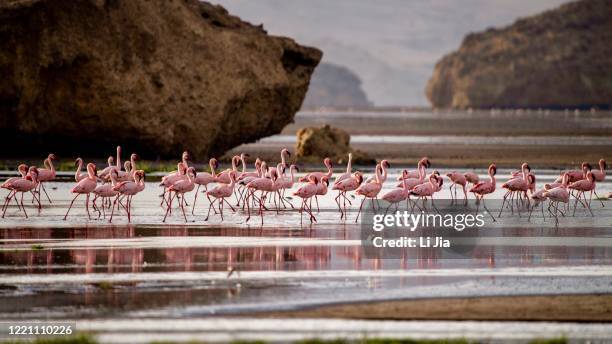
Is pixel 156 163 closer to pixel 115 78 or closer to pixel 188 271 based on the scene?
pixel 115 78

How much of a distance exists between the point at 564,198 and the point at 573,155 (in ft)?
79.3

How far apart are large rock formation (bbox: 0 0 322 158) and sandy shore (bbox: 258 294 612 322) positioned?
21.6 meters

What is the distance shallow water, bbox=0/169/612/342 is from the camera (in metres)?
11.9

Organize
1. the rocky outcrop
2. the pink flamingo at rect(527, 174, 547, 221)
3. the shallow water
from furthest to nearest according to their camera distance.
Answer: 1. the rocky outcrop
2. the pink flamingo at rect(527, 174, 547, 221)
3. the shallow water

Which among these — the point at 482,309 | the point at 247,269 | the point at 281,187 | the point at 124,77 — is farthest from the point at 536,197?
the point at 124,77

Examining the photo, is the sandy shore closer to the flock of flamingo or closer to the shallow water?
the shallow water

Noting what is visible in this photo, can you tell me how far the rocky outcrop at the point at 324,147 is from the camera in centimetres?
3656

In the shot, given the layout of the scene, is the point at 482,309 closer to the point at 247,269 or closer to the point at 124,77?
the point at 247,269

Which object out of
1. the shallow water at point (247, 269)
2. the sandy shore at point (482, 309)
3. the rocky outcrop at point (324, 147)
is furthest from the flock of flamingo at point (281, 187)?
the rocky outcrop at point (324, 147)

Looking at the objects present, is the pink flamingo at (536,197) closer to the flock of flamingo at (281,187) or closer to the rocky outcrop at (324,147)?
the flock of flamingo at (281,187)

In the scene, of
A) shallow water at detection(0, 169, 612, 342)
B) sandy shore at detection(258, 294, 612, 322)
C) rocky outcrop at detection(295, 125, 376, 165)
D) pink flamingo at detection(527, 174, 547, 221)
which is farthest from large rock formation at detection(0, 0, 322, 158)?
sandy shore at detection(258, 294, 612, 322)

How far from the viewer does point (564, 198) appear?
66.5ft

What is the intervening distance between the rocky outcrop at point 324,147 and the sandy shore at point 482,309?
2364 centimetres

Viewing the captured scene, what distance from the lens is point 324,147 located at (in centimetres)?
3712
